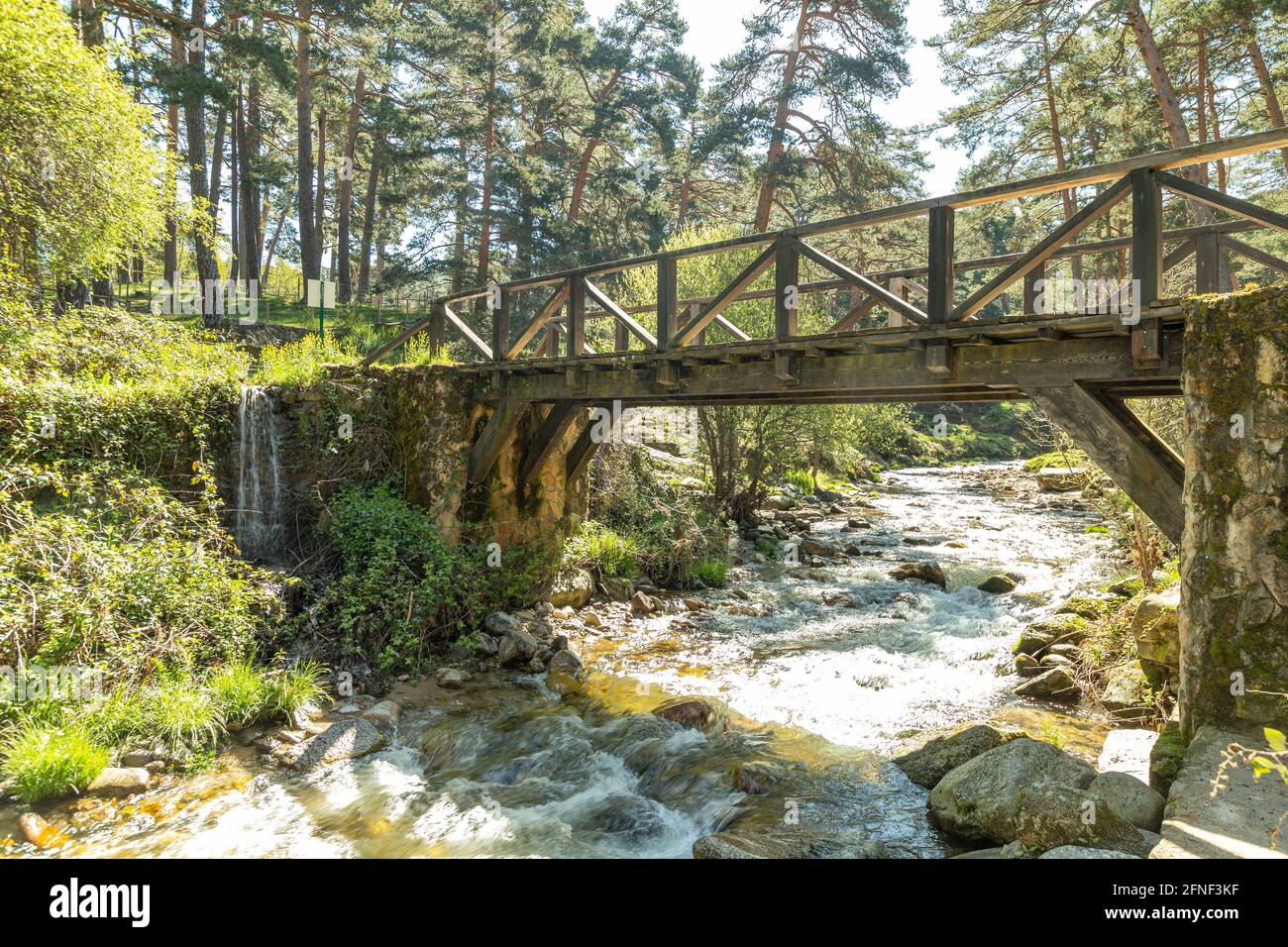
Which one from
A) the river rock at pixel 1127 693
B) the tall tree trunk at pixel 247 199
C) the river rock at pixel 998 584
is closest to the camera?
the river rock at pixel 1127 693

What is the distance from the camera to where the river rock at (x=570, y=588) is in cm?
1021

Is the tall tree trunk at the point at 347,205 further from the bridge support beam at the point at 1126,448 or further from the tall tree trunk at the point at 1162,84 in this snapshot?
the bridge support beam at the point at 1126,448

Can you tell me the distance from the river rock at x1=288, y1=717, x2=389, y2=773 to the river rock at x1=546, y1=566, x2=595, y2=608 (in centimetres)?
378

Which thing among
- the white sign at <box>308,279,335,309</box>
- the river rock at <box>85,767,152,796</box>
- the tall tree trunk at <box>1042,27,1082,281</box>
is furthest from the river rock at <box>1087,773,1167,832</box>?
the tall tree trunk at <box>1042,27,1082,281</box>

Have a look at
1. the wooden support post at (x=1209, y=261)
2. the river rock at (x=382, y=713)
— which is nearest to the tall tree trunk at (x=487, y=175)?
the river rock at (x=382, y=713)

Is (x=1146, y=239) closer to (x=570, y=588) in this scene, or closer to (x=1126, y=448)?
(x=1126, y=448)

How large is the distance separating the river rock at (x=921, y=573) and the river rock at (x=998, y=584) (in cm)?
62

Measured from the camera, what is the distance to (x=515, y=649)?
8305mm

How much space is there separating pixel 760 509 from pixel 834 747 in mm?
11334

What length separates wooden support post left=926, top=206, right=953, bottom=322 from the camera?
17.7 ft

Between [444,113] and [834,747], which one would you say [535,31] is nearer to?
[444,113]

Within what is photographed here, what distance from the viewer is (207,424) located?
8.84 m
